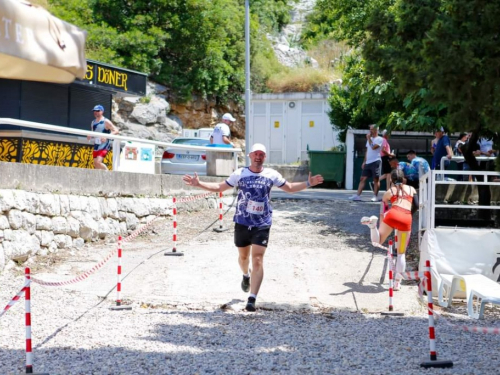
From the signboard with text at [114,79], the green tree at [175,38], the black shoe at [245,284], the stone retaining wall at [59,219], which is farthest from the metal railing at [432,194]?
the green tree at [175,38]

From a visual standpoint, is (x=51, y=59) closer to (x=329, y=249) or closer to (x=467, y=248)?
(x=467, y=248)

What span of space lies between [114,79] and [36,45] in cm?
1422

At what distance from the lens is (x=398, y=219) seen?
36.0 ft

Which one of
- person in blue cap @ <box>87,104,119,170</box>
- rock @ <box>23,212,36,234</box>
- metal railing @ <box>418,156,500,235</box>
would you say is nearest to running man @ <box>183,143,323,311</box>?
metal railing @ <box>418,156,500,235</box>

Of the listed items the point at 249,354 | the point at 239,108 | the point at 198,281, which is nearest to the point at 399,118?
the point at 198,281

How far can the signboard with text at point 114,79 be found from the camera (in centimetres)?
1758

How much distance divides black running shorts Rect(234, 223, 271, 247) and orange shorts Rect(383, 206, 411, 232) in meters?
2.48

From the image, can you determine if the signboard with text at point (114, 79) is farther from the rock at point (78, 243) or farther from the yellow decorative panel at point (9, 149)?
the rock at point (78, 243)

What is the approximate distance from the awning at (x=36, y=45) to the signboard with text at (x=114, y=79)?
498 inches

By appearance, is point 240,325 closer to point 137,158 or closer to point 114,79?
point 137,158

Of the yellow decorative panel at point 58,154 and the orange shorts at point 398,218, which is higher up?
the yellow decorative panel at point 58,154

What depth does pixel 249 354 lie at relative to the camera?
7164mm

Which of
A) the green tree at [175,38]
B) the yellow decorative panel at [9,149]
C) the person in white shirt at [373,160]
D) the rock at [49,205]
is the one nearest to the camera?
the rock at [49,205]

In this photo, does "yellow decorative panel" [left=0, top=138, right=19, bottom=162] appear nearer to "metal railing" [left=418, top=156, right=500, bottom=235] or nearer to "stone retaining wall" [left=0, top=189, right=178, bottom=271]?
"stone retaining wall" [left=0, top=189, right=178, bottom=271]
